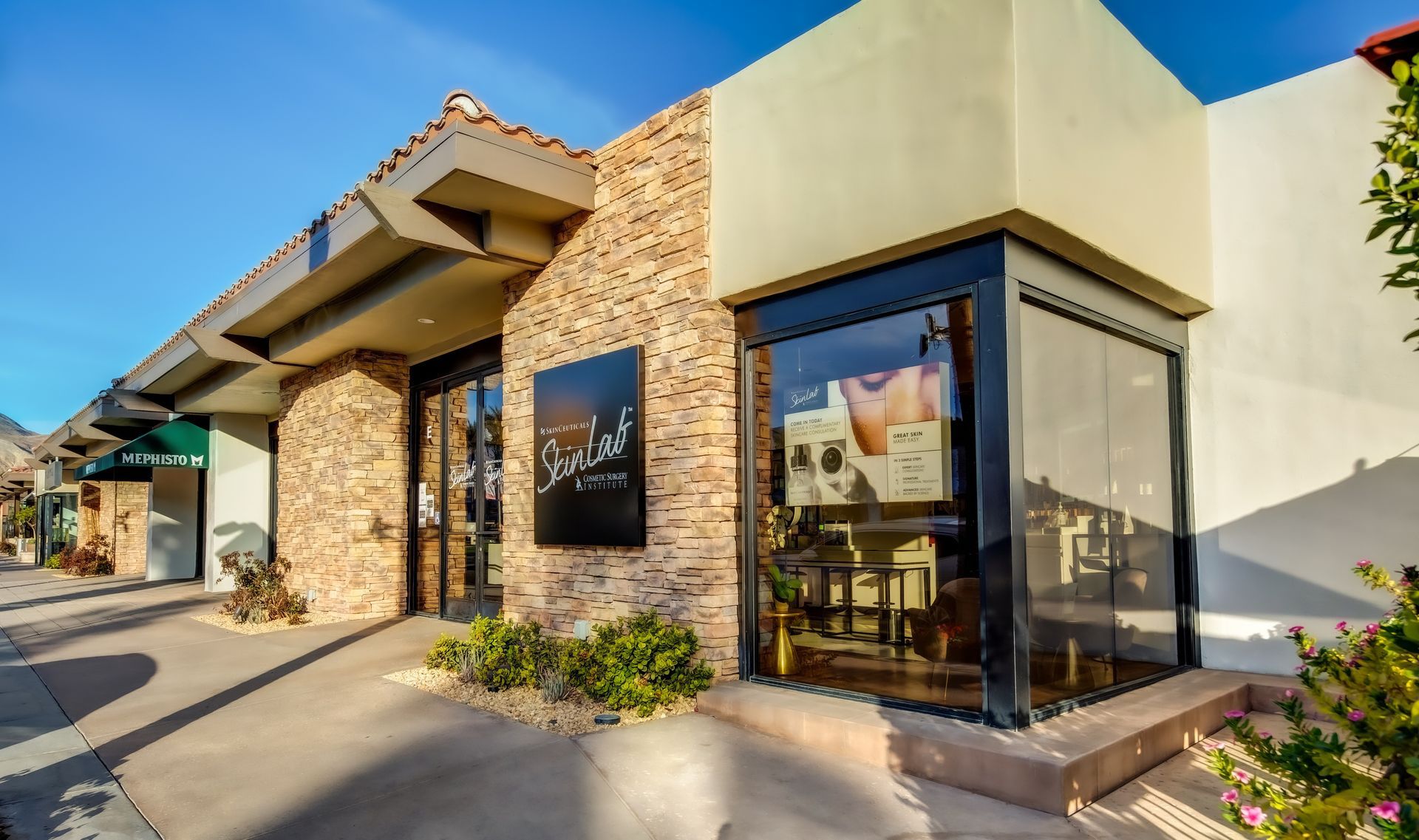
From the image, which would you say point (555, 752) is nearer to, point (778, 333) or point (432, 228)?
point (778, 333)

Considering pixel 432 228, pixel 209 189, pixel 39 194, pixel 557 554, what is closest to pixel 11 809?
pixel 557 554

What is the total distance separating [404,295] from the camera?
28.2 ft

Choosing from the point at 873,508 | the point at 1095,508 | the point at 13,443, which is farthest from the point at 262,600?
the point at 13,443

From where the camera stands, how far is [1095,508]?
5738 mm

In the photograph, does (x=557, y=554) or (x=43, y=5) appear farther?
(x=43, y=5)

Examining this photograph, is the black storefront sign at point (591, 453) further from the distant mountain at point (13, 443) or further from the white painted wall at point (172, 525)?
the distant mountain at point (13, 443)

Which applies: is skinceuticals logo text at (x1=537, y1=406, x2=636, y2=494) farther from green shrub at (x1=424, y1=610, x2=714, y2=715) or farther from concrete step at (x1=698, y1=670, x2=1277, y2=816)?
concrete step at (x1=698, y1=670, x2=1277, y2=816)

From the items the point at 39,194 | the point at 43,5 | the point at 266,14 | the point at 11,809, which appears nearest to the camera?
the point at 11,809

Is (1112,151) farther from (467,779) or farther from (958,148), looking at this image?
(467,779)

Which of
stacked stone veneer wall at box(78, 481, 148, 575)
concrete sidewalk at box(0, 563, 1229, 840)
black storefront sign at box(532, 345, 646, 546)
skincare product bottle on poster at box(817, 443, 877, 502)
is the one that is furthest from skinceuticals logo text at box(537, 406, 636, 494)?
stacked stone veneer wall at box(78, 481, 148, 575)

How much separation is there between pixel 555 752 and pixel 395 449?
25.3 feet

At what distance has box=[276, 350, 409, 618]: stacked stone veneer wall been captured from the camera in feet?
36.8

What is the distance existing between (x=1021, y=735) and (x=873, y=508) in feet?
5.55

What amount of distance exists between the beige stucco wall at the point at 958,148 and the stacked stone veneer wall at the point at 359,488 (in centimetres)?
701
